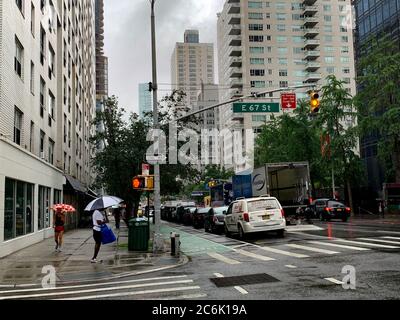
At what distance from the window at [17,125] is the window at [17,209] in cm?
203

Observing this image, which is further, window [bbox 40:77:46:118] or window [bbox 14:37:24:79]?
window [bbox 40:77:46:118]

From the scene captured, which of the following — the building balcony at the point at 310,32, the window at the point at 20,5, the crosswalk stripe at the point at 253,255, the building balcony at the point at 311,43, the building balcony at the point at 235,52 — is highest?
the building balcony at the point at 310,32

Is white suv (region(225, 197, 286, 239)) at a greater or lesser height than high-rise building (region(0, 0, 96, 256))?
lesser

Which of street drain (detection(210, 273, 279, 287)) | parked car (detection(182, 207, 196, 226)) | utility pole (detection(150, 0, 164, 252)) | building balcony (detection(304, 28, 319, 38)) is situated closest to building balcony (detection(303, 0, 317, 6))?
building balcony (detection(304, 28, 319, 38))

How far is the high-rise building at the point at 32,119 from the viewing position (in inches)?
725

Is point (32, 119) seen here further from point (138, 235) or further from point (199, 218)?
point (199, 218)

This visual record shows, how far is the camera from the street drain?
32.6 ft

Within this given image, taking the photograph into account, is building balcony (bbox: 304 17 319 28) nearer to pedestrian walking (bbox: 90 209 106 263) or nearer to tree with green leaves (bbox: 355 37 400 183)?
tree with green leaves (bbox: 355 37 400 183)

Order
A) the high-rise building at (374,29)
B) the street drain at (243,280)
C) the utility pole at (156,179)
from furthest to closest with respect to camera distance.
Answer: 1. the high-rise building at (374,29)
2. the utility pole at (156,179)
3. the street drain at (243,280)

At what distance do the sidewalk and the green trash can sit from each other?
43 centimetres

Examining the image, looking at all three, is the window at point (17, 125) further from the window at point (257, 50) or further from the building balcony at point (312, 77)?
the building balcony at point (312, 77)

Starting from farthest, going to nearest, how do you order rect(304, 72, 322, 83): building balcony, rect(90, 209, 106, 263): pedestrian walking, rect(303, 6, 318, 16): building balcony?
rect(303, 6, 318, 16): building balcony
rect(304, 72, 322, 83): building balcony
rect(90, 209, 106, 263): pedestrian walking

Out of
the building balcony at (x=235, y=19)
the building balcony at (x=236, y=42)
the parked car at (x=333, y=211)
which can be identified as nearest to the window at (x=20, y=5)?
the parked car at (x=333, y=211)

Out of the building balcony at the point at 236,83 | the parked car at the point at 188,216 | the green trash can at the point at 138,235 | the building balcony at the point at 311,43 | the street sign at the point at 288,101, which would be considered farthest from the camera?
the building balcony at the point at 311,43
